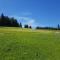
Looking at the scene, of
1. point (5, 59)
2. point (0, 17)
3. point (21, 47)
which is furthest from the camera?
point (0, 17)

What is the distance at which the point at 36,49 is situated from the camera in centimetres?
1798

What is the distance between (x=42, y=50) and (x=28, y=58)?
222cm

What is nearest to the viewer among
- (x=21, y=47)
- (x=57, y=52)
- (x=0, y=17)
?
(x=57, y=52)

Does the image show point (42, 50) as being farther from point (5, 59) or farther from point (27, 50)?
point (5, 59)

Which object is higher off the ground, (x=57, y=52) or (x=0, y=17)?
(x=0, y=17)

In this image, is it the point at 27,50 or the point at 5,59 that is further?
the point at 27,50

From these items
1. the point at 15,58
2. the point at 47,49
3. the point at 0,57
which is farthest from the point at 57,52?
the point at 0,57

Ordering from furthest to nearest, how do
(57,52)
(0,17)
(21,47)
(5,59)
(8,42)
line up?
(0,17) → (8,42) → (21,47) → (57,52) → (5,59)

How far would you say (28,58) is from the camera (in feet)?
52.3

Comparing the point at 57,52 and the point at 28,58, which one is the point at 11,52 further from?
the point at 57,52

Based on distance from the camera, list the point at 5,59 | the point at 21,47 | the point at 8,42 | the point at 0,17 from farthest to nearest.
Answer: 1. the point at 0,17
2. the point at 8,42
3. the point at 21,47
4. the point at 5,59

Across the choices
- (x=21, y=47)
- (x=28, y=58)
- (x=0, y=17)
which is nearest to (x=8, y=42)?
(x=21, y=47)

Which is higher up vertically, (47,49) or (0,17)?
(0,17)

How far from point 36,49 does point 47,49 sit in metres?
1.06
